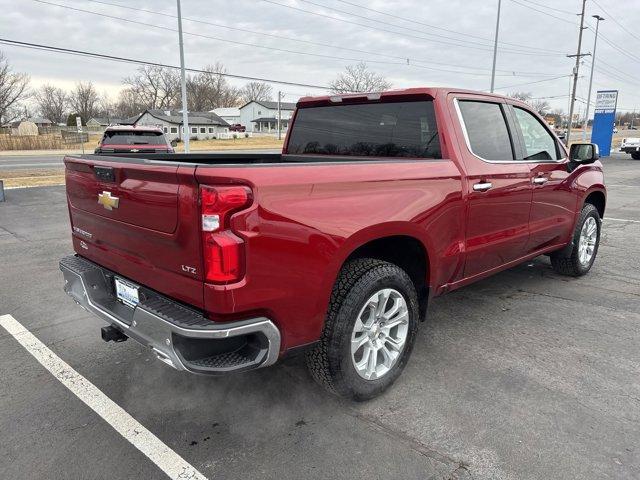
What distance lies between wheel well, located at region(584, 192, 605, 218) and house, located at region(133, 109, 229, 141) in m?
75.8

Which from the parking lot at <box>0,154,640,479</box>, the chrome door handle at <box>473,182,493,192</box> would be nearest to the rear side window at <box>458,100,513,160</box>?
the chrome door handle at <box>473,182,493,192</box>

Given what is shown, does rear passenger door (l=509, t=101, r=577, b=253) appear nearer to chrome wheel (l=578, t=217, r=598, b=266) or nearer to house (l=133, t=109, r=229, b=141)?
chrome wheel (l=578, t=217, r=598, b=266)

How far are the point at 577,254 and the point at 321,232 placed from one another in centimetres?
404

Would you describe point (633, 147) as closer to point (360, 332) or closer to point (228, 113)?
point (360, 332)

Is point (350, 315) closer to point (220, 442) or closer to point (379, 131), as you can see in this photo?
point (220, 442)

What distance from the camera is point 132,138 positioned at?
503 inches

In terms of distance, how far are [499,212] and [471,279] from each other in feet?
1.88

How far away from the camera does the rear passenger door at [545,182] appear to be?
4289mm

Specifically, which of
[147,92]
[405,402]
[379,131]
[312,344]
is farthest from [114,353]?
[147,92]

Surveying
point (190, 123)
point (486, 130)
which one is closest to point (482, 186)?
point (486, 130)

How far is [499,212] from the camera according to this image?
3.83 m

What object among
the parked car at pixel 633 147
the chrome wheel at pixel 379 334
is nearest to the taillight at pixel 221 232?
the chrome wheel at pixel 379 334

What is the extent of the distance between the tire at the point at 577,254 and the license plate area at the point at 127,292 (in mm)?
4459

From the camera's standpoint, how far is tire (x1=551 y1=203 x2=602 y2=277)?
17.2ft
